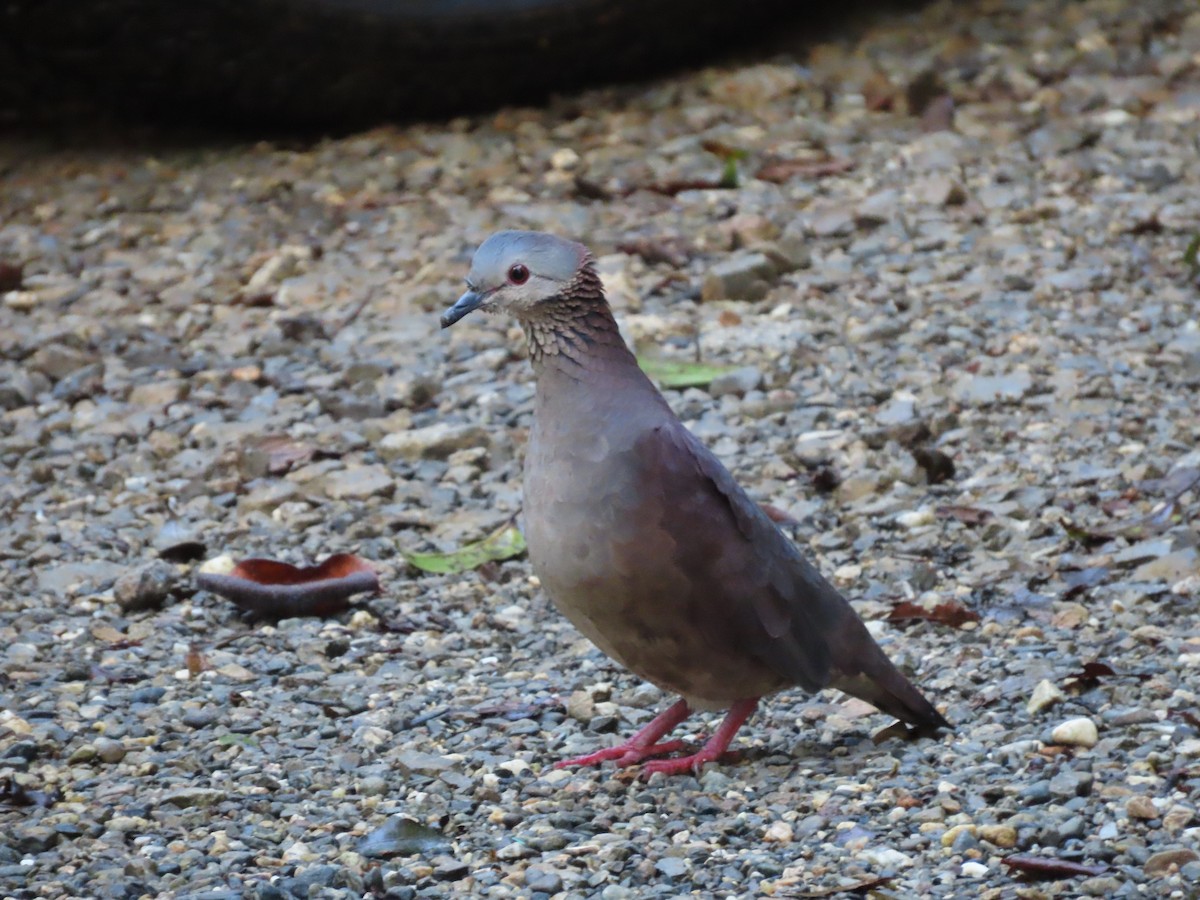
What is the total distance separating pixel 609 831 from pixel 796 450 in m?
1.89

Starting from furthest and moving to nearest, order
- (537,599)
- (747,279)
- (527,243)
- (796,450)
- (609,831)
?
(747,279) → (796,450) → (537,599) → (527,243) → (609,831)

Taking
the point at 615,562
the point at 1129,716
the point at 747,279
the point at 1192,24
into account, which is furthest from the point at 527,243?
the point at 1192,24

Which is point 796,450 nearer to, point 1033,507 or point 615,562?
point 1033,507

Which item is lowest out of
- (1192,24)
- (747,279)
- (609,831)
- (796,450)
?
(609,831)

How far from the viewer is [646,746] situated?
3637 millimetres

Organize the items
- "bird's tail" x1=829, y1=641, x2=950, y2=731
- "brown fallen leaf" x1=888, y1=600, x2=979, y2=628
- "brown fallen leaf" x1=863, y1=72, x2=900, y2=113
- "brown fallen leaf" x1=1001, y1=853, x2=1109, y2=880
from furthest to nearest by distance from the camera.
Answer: "brown fallen leaf" x1=863, y1=72, x2=900, y2=113 → "brown fallen leaf" x1=888, y1=600, x2=979, y2=628 → "bird's tail" x1=829, y1=641, x2=950, y2=731 → "brown fallen leaf" x1=1001, y1=853, x2=1109, y2=880

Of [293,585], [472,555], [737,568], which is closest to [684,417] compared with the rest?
[472,555]

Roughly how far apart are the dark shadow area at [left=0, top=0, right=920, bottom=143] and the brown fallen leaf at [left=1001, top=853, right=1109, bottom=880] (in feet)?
15.9

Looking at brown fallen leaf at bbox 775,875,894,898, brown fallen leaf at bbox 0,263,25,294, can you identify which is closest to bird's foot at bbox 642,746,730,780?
brown fallen leaf at bbox 775,875,894,898

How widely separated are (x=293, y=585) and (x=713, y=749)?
1.24 metres

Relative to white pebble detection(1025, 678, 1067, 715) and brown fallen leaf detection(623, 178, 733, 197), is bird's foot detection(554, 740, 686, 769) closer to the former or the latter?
white pebble detection(1025, 678, 1067, 715)

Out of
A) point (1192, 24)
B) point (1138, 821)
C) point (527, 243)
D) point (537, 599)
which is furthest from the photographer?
point (1192, 24)

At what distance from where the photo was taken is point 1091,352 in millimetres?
5285

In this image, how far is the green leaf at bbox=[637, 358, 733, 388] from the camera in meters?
5.34
